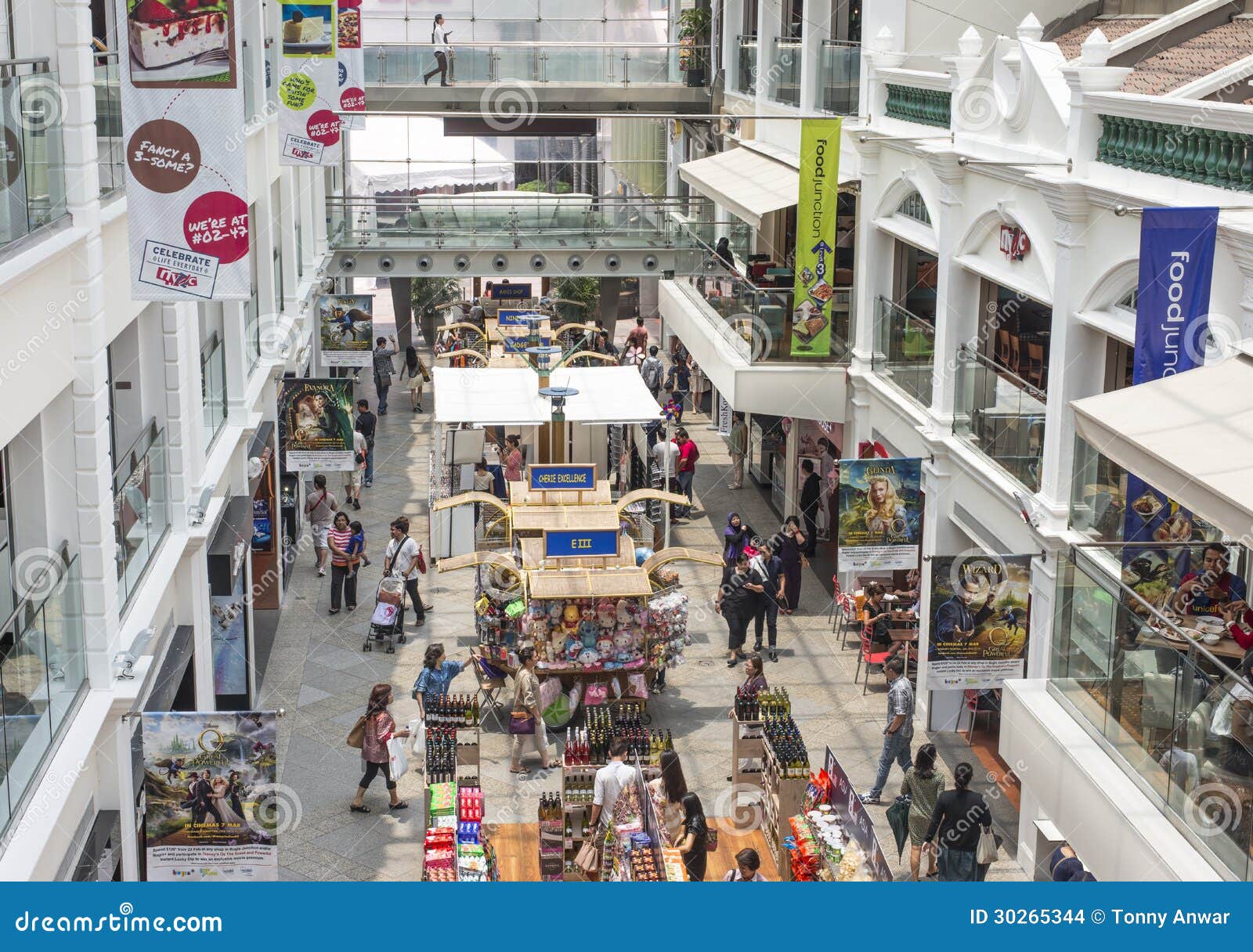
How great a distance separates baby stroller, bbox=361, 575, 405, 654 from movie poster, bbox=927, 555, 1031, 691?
7822mm

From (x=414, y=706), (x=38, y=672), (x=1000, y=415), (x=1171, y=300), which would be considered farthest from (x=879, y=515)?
(x=38, y=672)

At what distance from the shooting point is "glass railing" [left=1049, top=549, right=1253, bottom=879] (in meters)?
8.57

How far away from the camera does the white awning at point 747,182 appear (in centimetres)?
2300

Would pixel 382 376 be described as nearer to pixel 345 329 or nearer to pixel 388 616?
pixel 345 329

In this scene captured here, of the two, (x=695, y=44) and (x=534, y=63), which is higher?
(x=695, y=44)

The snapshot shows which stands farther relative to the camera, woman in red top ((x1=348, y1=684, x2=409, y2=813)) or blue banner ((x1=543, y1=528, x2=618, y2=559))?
blue banner ((x1=543, y1=528, x2=618, y2=559))

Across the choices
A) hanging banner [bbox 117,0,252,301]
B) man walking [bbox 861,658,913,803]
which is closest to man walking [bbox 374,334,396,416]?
man walking [bbox 861,658,913,803]

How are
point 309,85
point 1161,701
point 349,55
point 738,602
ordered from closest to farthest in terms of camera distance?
point 1161,701 → point 738,602 → point 309,85 → point 349,55

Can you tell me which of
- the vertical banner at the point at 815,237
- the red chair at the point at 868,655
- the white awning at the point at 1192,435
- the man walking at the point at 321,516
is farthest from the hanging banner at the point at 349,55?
the white awning at the point at 1192,435

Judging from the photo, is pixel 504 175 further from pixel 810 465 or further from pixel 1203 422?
pixel 1203 422

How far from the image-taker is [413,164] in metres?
38.0

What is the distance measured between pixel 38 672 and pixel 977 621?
8101 mm

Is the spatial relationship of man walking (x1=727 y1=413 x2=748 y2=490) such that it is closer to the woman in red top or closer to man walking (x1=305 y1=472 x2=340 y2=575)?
man walking (x1=305 y1=472 x2=340 y2=575)

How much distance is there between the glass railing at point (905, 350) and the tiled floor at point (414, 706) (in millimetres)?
3473
